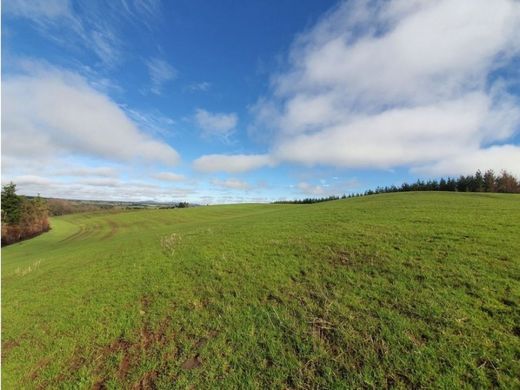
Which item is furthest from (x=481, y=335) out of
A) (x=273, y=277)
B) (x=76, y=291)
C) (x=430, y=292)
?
(x=76, y=291)

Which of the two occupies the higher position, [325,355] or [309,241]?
[309,241]

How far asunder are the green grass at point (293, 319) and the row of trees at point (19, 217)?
7098 cm

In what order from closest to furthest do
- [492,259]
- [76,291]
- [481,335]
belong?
[481,335], [492,259], [76,291]

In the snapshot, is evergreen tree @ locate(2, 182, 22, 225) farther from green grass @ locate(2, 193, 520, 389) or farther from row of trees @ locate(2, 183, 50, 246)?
green grass @ locate(2, 193, 520, 389)

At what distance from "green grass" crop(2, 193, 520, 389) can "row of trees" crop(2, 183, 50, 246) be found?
70980 millimetres

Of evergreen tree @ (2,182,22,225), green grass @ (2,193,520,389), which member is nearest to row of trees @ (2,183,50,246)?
evergreen tree @ (2,182,22,225)

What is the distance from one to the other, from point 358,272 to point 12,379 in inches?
363

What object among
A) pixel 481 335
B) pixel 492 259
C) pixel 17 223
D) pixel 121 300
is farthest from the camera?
pixel 17 223

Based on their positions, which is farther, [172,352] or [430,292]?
[430,292]

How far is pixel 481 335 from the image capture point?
5340mm

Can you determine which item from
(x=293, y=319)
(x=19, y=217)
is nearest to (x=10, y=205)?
(x=19, y=217)

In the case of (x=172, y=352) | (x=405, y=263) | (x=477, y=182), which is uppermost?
(x=477, y=182)

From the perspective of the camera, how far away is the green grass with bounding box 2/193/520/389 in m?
5.13

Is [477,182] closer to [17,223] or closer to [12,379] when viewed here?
[12,379]
